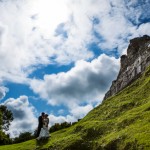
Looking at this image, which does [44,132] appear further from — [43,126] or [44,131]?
[43,126]

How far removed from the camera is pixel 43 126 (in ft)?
→ 154

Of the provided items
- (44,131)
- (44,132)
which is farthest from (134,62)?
(44,132)

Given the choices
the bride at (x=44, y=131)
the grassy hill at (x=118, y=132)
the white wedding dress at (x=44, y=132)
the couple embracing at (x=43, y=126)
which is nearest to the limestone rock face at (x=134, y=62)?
the grassy hill at (x=118, y=132)

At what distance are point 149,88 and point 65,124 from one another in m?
26.0

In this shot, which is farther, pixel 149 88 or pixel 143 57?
pixel 143 57

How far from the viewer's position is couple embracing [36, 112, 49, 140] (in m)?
45.6

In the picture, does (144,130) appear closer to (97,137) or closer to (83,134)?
(97,137)

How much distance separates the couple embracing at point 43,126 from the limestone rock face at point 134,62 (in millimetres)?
Result: 26039

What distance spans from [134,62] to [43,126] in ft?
119

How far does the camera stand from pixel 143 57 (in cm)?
7081

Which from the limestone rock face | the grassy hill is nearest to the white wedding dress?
the grassy hill

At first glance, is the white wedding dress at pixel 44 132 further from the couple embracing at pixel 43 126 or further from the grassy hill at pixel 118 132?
the grassy hill at pixel 118 132

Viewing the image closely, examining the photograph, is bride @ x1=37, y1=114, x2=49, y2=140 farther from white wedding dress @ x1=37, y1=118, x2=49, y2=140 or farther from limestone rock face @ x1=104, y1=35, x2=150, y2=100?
limestone rock face @ x1=104, y1=35, x2=150, y2=100

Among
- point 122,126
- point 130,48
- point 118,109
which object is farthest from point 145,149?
point 130,48
